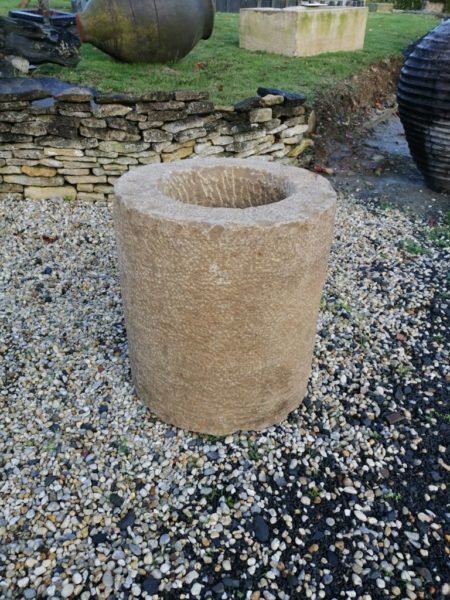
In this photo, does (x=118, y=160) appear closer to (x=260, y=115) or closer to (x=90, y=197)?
(x=90, y=197)

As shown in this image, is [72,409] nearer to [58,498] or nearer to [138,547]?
[58,498]

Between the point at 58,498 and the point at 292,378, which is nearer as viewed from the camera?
the point at 58,498

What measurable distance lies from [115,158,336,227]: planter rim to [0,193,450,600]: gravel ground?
3.65ft

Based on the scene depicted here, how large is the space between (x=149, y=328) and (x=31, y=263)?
2.05 m

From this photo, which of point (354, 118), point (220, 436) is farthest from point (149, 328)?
point (354, 118)

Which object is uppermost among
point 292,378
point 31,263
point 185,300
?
point 185,300

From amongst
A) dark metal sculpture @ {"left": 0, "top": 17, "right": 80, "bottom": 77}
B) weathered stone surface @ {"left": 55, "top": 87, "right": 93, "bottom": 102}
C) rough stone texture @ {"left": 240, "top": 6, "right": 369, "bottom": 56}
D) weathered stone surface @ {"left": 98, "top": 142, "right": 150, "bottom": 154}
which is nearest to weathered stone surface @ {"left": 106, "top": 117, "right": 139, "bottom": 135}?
weathered stone surface @ {"left": 98, "top": 142, "right": 150, "bottom": 154}

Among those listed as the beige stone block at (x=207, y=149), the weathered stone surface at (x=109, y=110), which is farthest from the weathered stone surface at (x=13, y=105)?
the beige stone block at (x=207, y=149)

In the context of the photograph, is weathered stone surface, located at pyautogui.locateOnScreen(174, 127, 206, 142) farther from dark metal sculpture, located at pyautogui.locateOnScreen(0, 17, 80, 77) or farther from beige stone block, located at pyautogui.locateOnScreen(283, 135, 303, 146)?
dark metal sculpture, located at pyautogui.locateOnScreen(0, 17, 80, 77)

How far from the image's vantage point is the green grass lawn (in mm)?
5973

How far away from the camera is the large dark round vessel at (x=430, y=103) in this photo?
470cm

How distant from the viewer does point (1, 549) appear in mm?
1964

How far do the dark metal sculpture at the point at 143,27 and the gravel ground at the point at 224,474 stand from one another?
4.42m

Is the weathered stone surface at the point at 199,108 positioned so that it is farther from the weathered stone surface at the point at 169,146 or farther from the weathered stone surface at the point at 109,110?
the weathered stone surface at the point at 109,110
